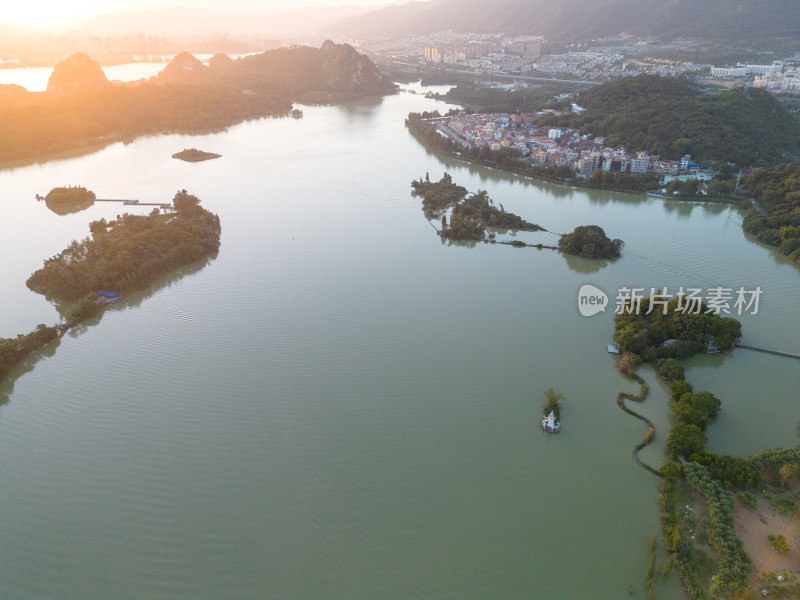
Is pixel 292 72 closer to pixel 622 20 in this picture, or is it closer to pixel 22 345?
pixel 22 345

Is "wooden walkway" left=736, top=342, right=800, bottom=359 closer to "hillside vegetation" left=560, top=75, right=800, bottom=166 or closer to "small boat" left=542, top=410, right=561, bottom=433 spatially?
"small boat" left=542, top=410, right=561, bottom=433

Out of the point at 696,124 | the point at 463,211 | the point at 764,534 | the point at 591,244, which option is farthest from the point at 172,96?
the point at 764,534

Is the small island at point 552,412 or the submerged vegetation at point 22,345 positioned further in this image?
the submerged vegetation at point 22,345

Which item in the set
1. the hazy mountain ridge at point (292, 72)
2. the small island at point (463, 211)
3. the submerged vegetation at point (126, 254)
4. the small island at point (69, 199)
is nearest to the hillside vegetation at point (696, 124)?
the small island at point (463, 211)

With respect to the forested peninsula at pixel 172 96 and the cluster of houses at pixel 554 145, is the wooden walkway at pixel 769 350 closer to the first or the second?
the cluster of houses at pixel 554 145

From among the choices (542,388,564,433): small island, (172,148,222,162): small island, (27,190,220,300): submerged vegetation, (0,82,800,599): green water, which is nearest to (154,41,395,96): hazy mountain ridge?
(172,148,222,162): small island

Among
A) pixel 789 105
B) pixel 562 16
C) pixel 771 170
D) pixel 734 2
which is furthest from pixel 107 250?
pixel 562 16

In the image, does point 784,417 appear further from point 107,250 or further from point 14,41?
point 14,41
